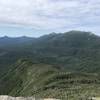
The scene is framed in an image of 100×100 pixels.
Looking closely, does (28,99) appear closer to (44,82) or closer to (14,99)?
(14,99)

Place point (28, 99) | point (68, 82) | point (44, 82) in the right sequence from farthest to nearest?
point (44, 82), point (68, 82), point (28, 99)

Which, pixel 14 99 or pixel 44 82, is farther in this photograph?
pixel 44 82

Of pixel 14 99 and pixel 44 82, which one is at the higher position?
pixel 14 99

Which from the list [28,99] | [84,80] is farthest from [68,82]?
[28,99]

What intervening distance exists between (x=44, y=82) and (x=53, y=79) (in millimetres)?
7883

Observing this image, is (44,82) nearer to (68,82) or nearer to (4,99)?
(68,82)

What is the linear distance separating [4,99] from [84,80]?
479 feet

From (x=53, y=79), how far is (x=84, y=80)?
21901 mm

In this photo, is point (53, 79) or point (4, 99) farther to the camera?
point (53, 79)

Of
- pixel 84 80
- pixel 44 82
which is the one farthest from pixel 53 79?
pixel 84 80

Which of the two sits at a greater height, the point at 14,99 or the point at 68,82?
the point at 14,99

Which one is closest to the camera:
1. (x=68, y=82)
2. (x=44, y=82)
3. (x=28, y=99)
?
(x=28, y=99)

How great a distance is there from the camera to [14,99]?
41.1m

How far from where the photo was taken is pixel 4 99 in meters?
41.2
